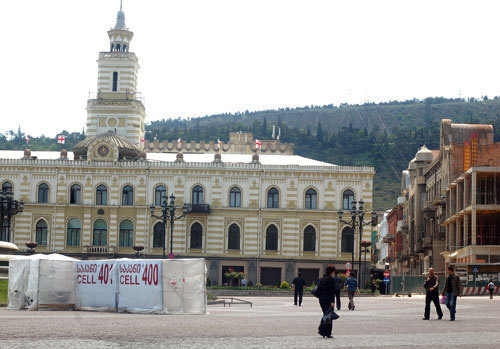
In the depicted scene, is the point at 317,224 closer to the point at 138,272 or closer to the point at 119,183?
the point at 119,183

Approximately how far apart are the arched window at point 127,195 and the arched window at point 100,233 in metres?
2.39

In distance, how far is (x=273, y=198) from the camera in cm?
7712

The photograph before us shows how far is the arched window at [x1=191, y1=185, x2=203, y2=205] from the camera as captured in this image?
253 feet

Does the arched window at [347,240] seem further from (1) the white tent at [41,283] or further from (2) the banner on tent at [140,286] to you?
(2) the banner on tent at [140,286]

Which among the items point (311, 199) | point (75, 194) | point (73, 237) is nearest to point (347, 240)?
point (311, 199)

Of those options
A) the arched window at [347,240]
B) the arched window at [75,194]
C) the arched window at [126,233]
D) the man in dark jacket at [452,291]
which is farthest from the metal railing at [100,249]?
the man in dark jacket at [452,291]

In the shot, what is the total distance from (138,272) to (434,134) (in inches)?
5594

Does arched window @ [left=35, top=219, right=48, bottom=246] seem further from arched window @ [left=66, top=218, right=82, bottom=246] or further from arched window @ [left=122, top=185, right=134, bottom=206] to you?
arched window @ [left=122, top=185, right=134, bottom=206]

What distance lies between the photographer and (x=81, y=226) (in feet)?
253

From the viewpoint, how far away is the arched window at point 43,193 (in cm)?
7764

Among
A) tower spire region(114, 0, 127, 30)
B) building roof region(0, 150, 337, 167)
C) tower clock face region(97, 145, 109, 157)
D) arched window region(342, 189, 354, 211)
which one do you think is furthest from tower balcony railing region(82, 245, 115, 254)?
tower spire region(114, 0, 127, 30)

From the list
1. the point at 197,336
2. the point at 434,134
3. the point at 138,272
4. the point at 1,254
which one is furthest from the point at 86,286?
the point at 434,134

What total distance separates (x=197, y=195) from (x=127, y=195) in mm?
5725

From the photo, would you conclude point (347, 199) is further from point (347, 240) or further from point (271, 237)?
point (271, 237)
